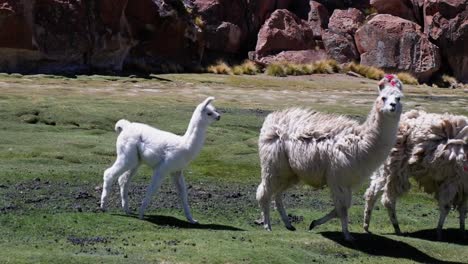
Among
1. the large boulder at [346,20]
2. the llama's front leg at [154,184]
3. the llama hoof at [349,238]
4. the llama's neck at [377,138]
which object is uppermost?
the large boulder at [346,20]

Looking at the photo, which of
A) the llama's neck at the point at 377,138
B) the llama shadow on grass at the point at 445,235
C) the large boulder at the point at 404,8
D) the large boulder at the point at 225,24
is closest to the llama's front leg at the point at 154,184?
the llama's neck at the point at 377,138

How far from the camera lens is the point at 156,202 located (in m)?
14.7

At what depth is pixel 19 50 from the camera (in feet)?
115

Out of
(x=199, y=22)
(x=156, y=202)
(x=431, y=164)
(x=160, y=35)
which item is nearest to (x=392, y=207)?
(x=431, y=164)

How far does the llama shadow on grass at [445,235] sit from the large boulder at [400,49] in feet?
115

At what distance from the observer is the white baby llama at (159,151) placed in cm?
1280

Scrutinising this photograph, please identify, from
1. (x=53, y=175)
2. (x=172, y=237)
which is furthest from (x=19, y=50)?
(x=172, y=237)

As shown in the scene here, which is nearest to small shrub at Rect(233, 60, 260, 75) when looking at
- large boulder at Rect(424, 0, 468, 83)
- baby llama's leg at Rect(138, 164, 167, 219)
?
large boulder at Rect(424, 0, 468, 83)

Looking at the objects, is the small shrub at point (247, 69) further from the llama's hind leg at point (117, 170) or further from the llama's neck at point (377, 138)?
the llama's neck at point (377, 138)

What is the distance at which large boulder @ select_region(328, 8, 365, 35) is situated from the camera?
5119 cm

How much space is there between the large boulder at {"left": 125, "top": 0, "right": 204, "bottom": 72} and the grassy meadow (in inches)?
364

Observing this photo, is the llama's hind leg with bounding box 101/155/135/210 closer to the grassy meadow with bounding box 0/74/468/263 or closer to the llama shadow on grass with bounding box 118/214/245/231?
the grassy meadow with bounding box 0/74/468/263

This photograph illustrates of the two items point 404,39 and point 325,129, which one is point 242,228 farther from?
point 404,39

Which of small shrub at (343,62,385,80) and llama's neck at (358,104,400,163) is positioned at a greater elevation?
llama's neck at (358,104,400,163)
